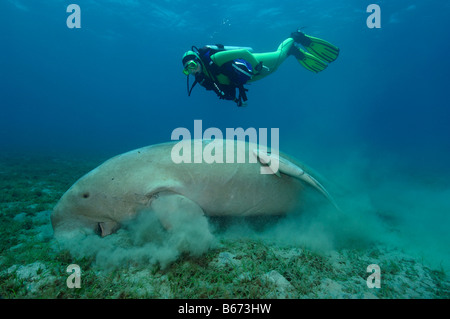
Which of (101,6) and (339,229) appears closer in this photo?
(339,229)

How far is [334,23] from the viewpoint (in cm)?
2914

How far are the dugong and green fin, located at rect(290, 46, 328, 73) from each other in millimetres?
6512

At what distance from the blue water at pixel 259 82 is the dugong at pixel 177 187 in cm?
379

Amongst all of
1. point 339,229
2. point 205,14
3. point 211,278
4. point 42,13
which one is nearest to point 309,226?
point 339,229

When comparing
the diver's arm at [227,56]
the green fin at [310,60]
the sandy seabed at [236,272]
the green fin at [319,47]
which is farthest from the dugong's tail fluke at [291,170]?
the green fin at [319,47]

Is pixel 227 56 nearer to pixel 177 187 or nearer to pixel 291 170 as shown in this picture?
pixel 291 170

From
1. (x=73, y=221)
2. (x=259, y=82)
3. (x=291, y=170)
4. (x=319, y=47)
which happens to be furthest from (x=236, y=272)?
(x=259, y=82)

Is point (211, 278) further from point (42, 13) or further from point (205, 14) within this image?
point (42, 13)

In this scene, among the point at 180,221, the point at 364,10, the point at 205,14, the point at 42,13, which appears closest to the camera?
the point at 180,221

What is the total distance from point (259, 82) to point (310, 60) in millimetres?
69127

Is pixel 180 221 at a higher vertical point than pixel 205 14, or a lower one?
lower

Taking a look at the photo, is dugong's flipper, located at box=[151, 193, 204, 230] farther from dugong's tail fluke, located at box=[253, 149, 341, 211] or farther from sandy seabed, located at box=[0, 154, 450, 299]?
dugong's tail fluke, located at box=[253, 149, 341, 211]

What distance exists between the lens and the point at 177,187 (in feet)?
8.63

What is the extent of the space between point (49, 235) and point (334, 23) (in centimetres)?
3683
